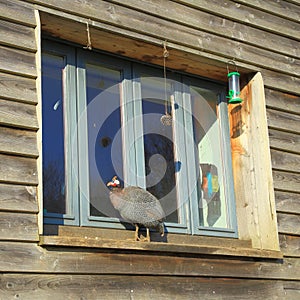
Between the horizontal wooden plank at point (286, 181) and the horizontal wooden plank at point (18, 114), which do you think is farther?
the horizontal wooden plank at point (286, 181)

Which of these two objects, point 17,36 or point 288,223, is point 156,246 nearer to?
point 288,223

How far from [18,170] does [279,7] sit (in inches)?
114

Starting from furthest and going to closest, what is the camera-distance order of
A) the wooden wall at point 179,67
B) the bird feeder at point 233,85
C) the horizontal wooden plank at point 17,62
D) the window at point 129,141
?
the bird feeder at point 233,85 < the window at point 129,141 < the horizontal wooden plank at point 17,62 < the wooden wall at point 179,67

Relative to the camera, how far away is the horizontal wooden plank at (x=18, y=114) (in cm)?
434

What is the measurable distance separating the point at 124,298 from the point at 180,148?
135 cm

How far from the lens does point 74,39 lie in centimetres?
500

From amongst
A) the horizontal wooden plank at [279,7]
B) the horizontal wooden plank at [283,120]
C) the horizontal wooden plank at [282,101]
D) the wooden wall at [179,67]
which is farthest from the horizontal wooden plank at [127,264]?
the horizontal wooden plank at [279,7]

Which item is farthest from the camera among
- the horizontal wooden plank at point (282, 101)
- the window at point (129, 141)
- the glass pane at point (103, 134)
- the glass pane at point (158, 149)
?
the horizontal wooden plank at point (282, 101)

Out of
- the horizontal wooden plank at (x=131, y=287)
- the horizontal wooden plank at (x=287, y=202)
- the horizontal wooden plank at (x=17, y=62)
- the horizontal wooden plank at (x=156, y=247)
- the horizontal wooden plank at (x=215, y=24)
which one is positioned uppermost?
the horizontal wooden plank at (x=215, y=24)

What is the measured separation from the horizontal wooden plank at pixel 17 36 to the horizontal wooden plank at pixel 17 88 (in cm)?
21

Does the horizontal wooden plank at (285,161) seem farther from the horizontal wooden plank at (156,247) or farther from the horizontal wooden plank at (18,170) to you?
the horizontal wooden plank at (18,170)

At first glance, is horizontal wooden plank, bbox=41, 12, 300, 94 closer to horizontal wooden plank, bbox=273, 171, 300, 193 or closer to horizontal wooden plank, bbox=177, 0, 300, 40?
horizontal wooden plank, bbox=177, 0, 300, 40

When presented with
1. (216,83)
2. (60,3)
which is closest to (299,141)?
(216,83)

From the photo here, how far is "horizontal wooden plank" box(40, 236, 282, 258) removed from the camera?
4273 millimetres
